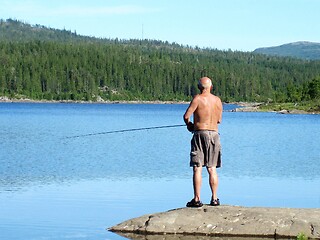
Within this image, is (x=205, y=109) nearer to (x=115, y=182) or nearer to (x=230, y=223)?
(x=230, y=223)

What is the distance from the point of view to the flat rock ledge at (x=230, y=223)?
14961 mm

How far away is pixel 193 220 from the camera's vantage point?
A: 15.4 meters

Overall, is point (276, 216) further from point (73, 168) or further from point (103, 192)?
point (73, 168)

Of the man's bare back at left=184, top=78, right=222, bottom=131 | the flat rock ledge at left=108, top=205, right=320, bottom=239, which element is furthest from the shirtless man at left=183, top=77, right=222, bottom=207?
the flat rock ledge at left=108, top=205, right=320, bottom=239

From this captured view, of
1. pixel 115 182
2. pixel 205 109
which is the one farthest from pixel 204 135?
pixel 115 182

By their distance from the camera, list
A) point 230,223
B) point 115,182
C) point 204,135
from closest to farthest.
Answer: point 230,223
point 204,135
point 115,182

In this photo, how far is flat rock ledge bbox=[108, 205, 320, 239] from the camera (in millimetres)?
14961

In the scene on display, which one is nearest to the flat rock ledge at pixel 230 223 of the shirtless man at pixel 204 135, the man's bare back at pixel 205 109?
the shirtless man at pixel 204 135

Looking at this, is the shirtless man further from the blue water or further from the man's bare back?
the blue water

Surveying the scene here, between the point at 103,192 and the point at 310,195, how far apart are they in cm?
563

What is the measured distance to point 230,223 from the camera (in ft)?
50.0

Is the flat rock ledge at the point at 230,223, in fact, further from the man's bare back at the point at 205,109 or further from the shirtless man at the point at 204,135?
the man's bare back at the point at 205,109

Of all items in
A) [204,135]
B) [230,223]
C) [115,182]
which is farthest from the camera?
[115,182]

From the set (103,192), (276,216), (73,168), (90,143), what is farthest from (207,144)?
(90,143)
